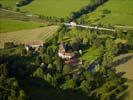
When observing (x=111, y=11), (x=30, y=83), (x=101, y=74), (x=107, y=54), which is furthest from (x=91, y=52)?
(x=111, y=11)

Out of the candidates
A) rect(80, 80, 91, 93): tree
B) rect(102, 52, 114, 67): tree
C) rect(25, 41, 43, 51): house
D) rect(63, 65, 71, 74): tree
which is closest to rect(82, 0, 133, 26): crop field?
rect(25, 41, 43, 51): house

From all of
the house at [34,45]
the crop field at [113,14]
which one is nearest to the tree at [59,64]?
the house at [34,45]

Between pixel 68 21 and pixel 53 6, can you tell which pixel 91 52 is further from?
pixel 53 6

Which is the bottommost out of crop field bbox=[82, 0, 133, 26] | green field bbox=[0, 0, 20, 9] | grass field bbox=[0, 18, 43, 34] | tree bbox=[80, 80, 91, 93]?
tree bbox=[80, 80, 91, 93]

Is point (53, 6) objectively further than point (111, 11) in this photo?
Yes

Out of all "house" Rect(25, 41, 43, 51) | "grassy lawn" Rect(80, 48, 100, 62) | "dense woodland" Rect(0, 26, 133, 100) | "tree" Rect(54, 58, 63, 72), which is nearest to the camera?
"dense woodland" Rect(0, 26, 133, 100)

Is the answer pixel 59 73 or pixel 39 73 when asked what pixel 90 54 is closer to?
pixel 59 73

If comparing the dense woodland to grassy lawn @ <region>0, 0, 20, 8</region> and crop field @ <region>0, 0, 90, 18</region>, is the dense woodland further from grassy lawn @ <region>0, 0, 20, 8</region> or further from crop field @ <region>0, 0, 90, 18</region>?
grassy lawn @ <region>0, 0, 20, 8</region>
